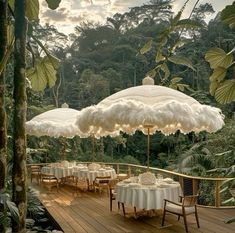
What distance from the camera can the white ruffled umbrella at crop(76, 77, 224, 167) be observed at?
19.9 feet

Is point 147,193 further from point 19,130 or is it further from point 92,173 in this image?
point 92,173

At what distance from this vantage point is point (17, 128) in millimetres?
2758

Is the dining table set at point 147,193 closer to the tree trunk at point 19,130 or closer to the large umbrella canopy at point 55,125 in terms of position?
the tree trunk at point 19,130

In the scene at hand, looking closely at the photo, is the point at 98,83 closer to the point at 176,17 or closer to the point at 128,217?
the point at 128,217

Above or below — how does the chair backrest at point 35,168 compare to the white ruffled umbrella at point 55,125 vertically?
below

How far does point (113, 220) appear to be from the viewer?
6.70 meters

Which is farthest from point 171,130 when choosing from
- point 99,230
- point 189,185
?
point 99,230

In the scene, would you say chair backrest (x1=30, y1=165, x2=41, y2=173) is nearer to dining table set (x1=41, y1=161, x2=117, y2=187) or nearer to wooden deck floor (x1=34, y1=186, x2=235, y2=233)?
dining table set (x1=41, y1=161, x2=117, y2=187)

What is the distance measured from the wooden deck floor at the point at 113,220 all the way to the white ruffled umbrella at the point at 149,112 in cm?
169

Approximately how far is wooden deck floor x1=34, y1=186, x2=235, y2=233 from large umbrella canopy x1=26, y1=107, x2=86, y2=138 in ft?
8.21

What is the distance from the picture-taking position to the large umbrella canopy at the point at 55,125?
10.8 metres

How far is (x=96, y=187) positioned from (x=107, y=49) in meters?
24.3

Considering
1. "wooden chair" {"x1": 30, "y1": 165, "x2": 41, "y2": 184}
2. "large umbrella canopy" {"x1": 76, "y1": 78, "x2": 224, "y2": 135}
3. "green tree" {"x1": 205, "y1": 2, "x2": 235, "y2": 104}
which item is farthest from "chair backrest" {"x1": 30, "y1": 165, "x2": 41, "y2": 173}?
"green tree" {"x1": 205, "y1": 2, "x2": 235, "y2": 104}

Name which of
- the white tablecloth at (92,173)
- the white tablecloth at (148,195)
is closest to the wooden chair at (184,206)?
the white tablecloth at (148,195)
